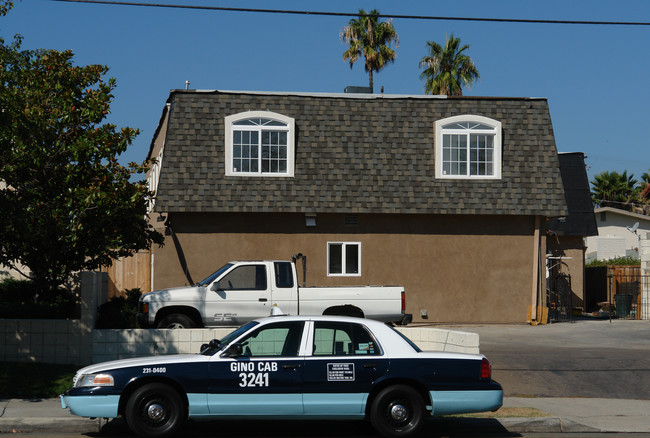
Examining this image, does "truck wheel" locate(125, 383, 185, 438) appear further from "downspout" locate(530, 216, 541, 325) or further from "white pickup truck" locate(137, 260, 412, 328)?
"downspout" locate(530, 216, 541, 325)

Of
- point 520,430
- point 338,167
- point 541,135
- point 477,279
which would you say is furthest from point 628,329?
point 520,430

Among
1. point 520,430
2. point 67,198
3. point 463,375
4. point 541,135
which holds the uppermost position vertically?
point 541,135

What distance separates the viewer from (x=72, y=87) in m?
17.4

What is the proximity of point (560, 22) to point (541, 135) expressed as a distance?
795cm

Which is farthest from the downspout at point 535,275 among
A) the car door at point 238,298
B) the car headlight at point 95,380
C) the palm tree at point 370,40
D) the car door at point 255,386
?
the palm tree at point 370,40

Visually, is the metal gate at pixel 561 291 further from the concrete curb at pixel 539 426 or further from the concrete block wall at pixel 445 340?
the concrete curb at pixel 539 426

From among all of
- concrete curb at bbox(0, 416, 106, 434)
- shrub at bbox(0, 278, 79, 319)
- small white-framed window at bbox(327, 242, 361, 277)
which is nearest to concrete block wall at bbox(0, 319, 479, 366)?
shrub at bbox(0, 278, 79, 319)

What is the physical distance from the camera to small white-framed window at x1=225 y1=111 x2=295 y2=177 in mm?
22516

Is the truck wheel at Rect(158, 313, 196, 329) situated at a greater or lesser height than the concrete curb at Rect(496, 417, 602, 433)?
greater

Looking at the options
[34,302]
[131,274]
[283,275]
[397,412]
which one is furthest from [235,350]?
[131,274]

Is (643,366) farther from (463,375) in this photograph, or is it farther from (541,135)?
(541,135)

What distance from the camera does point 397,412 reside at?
33.6ft

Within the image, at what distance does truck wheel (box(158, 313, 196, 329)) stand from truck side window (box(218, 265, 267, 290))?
0.99 meters

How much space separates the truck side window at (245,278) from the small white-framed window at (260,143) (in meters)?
5.89
